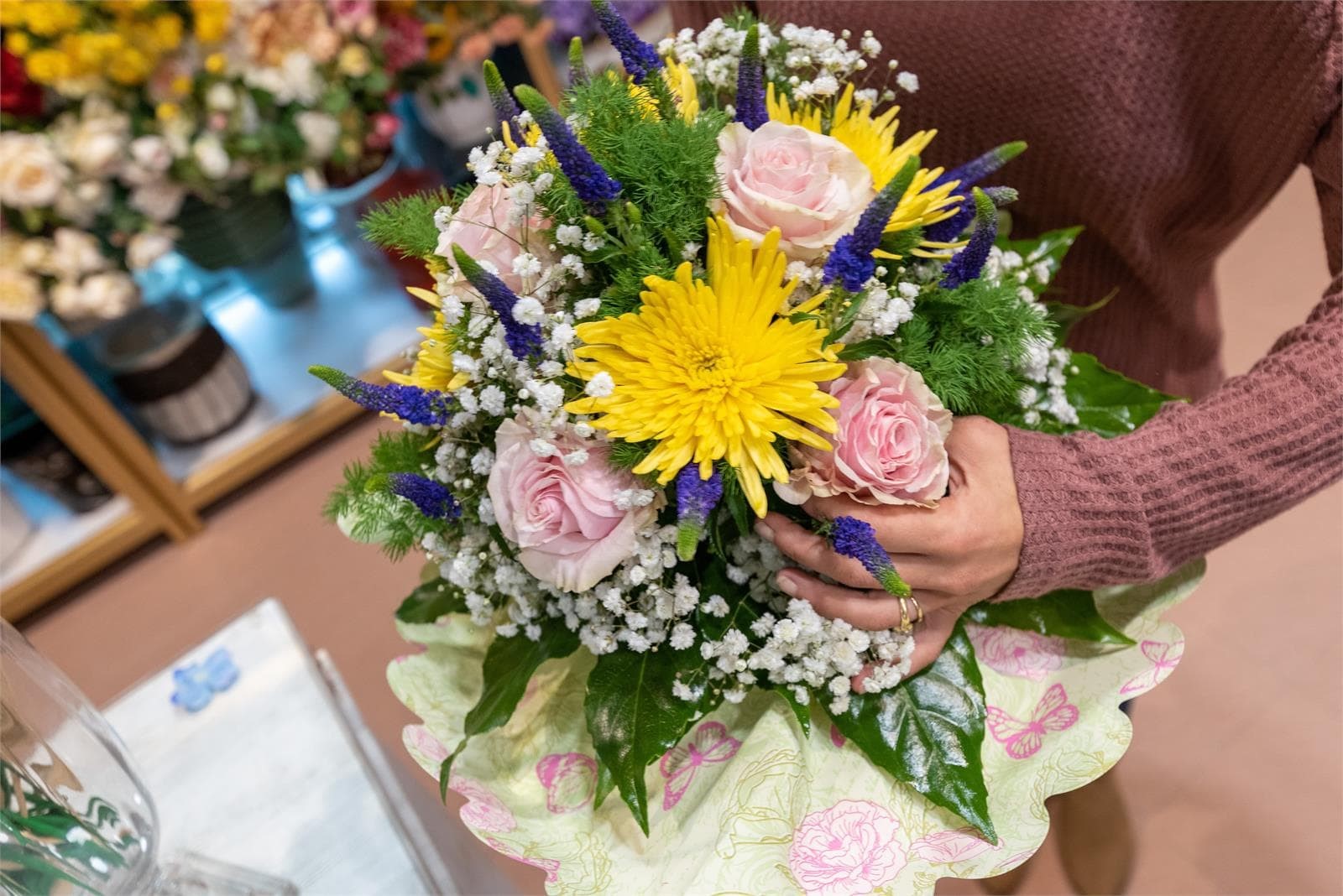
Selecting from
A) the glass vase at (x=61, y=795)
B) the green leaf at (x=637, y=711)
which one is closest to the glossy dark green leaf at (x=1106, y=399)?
the green leaf at (x=637, y=711)

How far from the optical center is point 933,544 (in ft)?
1.90

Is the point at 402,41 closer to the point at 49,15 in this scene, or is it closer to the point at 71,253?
the point at 49,15

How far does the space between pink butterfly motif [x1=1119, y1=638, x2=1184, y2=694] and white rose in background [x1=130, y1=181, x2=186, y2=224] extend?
1864 mm

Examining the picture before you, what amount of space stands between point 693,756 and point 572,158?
1.45 feet

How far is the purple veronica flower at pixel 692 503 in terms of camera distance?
1.61ft

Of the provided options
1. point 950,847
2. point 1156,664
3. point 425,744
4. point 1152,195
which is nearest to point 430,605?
point 425,744

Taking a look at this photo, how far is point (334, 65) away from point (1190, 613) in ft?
6.43

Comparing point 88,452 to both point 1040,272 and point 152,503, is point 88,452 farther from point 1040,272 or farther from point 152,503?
point 1040,272

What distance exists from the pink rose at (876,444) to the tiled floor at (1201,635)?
2.59ft

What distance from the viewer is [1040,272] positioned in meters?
0.71

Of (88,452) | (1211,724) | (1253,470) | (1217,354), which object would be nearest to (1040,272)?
(1253,470)

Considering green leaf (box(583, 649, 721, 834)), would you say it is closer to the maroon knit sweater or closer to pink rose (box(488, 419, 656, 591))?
pink rose (box(488, 419, 656, 591))

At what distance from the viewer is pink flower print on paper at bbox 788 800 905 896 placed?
582 millimetres

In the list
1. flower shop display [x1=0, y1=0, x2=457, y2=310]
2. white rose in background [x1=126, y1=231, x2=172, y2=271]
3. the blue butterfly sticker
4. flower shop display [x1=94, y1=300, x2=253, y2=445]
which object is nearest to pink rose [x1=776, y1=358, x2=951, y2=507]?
the blue butterfly sticker
